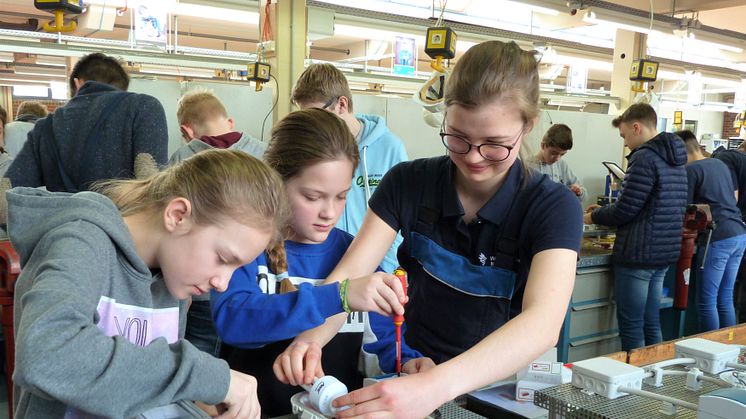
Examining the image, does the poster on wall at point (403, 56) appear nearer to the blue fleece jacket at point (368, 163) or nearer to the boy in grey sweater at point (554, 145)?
the boy in grey sweater at point (554, 145)

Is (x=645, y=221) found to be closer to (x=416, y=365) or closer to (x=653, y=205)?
(x=653, y=205)

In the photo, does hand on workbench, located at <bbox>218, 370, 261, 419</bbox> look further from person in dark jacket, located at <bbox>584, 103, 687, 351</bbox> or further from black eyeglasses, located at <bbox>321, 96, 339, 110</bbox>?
person in dark jacket, located at <bbox>584, 103, 687, 351</bbox>

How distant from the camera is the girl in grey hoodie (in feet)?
2.22

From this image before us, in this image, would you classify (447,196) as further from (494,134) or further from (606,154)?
(606,154)

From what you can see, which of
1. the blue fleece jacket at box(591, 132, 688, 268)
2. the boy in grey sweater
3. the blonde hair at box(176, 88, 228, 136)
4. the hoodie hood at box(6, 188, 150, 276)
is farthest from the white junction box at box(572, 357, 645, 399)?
the boy in grey sweater

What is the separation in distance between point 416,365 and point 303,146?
503 millimetres

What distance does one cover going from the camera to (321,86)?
208 cm

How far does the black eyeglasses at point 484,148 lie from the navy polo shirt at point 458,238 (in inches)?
4.3

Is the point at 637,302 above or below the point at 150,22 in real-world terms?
below

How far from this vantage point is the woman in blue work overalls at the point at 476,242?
0.97 meters

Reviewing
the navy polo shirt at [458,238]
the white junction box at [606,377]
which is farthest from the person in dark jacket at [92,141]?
the white junction box at [606,377]

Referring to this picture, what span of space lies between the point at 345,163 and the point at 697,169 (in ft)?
9.90

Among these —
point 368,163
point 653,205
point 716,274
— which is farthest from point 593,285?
point 368,163

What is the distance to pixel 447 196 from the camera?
125cm
